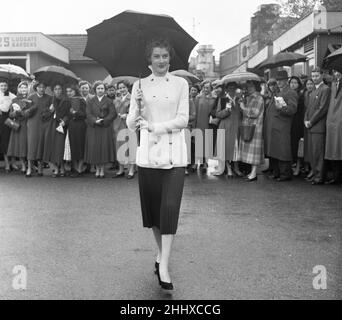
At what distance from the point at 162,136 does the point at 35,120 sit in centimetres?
760

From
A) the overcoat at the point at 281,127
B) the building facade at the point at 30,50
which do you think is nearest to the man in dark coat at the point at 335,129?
the overcoat at the point at 281,127

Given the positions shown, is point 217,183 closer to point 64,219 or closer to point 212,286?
point 64,219

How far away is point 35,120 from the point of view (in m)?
11.5

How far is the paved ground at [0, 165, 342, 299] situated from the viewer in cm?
427

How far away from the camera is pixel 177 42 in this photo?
4.73 metres

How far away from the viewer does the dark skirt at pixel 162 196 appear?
443 cm

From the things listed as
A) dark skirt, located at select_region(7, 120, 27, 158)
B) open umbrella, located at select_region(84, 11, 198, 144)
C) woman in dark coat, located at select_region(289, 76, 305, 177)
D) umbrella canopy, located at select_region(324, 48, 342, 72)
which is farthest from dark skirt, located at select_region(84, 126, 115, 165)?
open umbrella, located at select_region(84, 11, 198, 144)

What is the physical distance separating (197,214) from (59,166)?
204 inches

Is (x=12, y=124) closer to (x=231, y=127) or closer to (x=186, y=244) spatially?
(x=231, y=127)

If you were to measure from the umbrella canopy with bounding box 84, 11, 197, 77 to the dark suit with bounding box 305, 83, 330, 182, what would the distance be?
5668 mm

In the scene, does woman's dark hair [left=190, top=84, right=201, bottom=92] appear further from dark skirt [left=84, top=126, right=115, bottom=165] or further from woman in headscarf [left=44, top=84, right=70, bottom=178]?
woman in headscarf [left=44, top=84, right=70, bottom=178]

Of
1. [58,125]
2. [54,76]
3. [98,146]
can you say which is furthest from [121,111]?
[54,76]

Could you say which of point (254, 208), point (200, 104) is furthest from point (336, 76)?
point (254, 208)

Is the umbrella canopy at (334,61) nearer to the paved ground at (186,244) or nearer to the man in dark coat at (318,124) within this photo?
the man in dark coat at (318,124)
